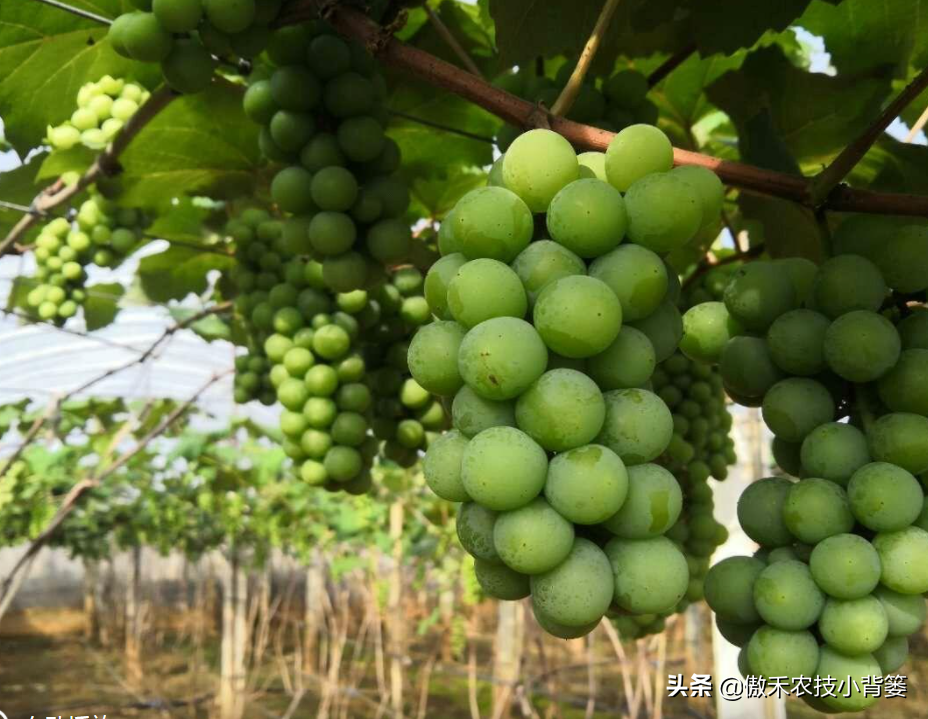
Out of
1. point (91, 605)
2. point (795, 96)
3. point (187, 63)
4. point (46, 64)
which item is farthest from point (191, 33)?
point (91, 605)

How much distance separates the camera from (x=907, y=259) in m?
0.68

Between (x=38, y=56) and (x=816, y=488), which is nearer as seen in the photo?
(x=816, y=488)

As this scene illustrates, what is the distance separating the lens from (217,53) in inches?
34.9

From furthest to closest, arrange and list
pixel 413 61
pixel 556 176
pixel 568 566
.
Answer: pixel 413 61 → pixel 556 176 → pixel 568 566

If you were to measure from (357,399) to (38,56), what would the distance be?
2.28 ft

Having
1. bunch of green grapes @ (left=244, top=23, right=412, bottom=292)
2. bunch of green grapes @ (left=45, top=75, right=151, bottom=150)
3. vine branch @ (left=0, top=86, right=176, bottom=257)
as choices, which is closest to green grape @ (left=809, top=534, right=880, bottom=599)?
bunch of green grapes @ (left=244, top=23, right=412, bottom=292)

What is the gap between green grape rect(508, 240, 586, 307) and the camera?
1.85ft

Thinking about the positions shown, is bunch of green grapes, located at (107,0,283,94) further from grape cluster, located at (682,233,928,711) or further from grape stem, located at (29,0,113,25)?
grape cluster, located at (682,233,928,711)

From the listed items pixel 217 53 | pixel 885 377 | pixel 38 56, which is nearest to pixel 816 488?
pixel 885 377

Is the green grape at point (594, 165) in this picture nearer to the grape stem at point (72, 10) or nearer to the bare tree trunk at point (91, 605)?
the grape stem at point (72, 10)

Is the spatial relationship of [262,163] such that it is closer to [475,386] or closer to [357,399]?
[357,399]

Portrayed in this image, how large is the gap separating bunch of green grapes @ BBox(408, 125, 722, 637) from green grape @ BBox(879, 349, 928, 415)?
182 millimetres

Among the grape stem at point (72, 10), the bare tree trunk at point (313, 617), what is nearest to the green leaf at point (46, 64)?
the grape stem at point (72, 10)

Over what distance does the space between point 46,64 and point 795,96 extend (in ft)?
3.75
